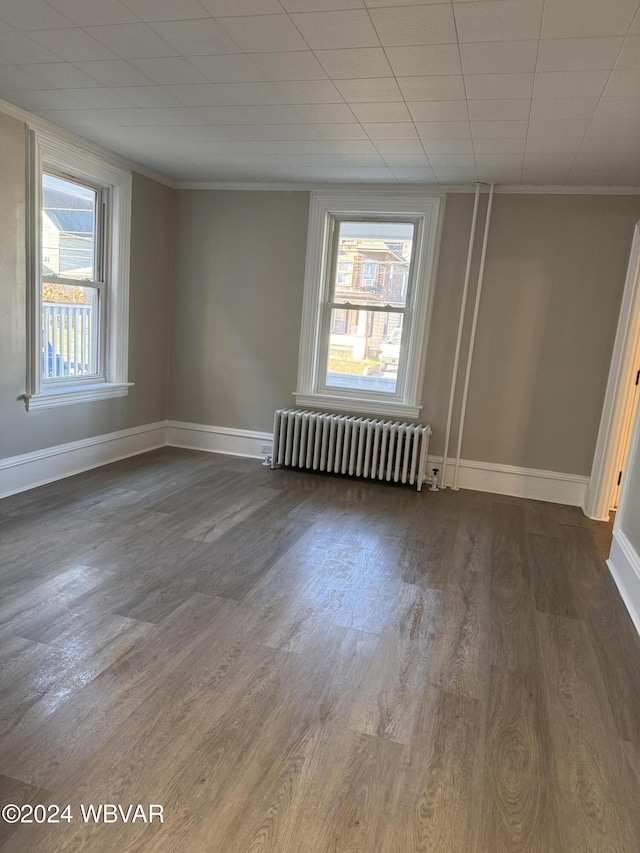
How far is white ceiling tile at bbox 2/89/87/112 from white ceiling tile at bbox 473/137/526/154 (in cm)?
244

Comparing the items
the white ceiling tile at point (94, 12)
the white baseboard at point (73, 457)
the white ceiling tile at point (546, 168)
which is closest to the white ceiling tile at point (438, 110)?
the white ceiling tile at point (546, 168)

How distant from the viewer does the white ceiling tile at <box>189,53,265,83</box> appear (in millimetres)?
2523

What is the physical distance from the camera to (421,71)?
2471 millimetres

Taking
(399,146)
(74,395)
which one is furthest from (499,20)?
(74,395)

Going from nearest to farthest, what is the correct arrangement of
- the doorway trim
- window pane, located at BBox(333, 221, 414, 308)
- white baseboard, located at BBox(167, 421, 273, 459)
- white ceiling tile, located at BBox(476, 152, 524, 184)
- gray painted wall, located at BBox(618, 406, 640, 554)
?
gray painted wall, located at BBox(618, 406, 640, 554), white ceiling tile, located at BBox(476, 152, 524, 184), the doorway trim, window pane, located at BBox(333, 221, 414, 308), white baseboard, located at BBox(167, 421, 273, 459)

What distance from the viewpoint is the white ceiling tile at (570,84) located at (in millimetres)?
2396

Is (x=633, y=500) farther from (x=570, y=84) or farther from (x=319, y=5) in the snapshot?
(x=319, y=5)

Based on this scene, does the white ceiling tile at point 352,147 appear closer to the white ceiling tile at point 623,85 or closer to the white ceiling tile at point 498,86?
the white ceiling tile at point 498,86

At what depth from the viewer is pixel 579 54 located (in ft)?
7.31

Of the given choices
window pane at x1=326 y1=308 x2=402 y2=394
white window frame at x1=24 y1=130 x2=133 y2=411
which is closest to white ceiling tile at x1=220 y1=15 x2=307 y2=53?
white window frame at x1=24 y1=130 x2=133 y2=411

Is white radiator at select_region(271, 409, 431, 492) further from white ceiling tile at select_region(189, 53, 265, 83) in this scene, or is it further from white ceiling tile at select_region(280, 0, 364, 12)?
white ceiling tile at select_region(280, 0, 364, 12)

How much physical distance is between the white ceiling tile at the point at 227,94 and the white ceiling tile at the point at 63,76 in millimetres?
439

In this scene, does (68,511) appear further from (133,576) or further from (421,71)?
(421,71)

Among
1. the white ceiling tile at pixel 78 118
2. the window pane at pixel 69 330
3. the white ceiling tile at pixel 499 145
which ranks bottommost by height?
the window pane at pixel 69 330
